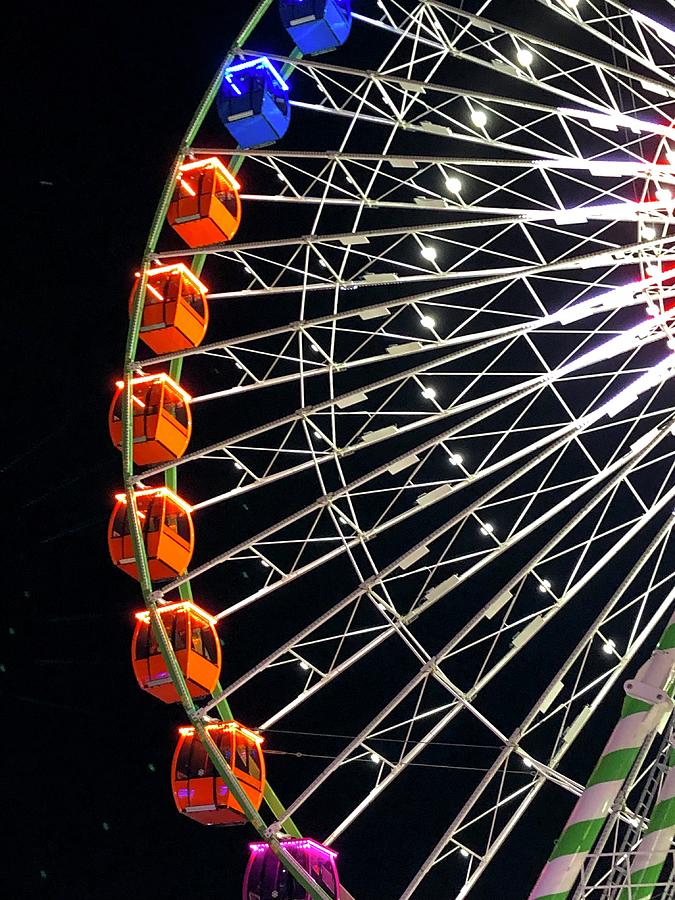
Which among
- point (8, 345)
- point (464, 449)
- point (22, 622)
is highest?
point (8, 345)

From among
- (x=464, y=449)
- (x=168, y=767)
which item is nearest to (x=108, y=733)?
(x=168, y=767)

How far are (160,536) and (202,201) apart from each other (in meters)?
5.70

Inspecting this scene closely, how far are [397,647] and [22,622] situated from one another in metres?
9.46

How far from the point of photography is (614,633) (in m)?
33.8

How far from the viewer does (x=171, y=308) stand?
21.9 meters

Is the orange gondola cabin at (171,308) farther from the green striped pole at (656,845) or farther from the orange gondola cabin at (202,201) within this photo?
the green striped pole at (656,845)

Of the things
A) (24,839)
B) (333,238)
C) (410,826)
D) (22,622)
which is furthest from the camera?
(410,826)

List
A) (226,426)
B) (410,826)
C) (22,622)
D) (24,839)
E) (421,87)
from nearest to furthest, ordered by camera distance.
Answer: (421,87)
(24,839)
(22,622)
(410,826)
(226,426)

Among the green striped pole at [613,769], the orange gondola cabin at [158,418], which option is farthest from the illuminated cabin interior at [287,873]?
the green striped pole at [613,769]

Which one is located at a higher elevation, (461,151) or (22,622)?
(461,151)

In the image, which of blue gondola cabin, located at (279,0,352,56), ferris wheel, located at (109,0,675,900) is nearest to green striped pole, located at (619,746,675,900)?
ferris wheel, located at (109,0,675,900)

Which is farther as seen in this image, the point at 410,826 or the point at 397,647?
the point at 397,647

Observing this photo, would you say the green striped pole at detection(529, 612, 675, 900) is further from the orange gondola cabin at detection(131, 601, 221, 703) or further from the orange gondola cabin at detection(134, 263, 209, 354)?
the orange gondola cabin at detection(134, 263, 209, 354)

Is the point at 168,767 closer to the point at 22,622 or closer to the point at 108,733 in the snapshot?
the point at 108,733
